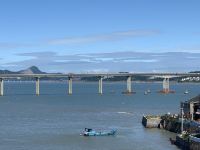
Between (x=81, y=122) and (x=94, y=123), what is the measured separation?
7.15 feet

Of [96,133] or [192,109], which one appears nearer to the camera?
[96,133]

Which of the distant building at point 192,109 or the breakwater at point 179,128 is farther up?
the distant building at point 192,109

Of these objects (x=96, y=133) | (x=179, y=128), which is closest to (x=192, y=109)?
(x=179, y=128)

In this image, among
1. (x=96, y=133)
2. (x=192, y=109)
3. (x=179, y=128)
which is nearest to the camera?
(x=179, y=128)

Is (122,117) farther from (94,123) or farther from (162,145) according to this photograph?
(162,145)

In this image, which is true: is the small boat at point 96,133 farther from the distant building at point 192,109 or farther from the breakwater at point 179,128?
the distant building at point 192,109

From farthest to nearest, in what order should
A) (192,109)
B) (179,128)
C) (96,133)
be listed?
(192,109)
(96,133)
(179,128)

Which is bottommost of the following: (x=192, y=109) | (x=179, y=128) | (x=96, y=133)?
(x=96, y=133)

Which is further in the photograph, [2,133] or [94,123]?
[94,123]

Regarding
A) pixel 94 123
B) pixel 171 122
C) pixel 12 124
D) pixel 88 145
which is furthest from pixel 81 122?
pixel 88 145

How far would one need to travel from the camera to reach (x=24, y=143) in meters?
56.4

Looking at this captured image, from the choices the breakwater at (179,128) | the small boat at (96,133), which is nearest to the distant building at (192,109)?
the breakwater at (179,128)

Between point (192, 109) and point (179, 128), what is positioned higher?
point (192, 109)

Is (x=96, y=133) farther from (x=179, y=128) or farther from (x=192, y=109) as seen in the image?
(x=192, y=109)
